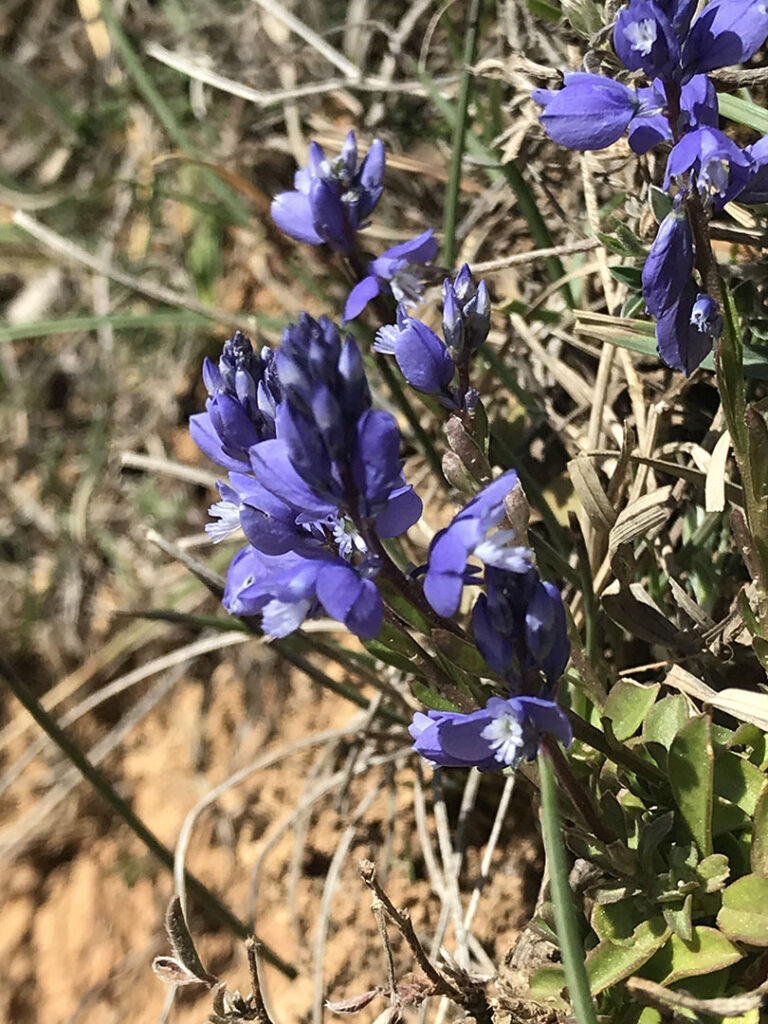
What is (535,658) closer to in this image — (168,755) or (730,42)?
(730,42)

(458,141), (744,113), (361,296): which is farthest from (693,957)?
(458,141)

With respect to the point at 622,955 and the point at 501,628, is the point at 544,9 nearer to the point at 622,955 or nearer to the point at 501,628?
the point at 501,628

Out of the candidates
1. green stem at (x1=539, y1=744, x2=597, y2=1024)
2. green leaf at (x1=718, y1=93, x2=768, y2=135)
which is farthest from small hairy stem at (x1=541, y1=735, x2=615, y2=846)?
green leaf at (x1=718, y1=93, x2=768, y2=135)

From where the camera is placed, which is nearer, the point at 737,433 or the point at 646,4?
the point at 646,4

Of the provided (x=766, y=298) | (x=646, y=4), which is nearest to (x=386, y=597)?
(x=646, y=4)

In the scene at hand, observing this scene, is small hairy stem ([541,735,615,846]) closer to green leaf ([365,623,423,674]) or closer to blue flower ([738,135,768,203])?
green leaf ([365,623,423,674])

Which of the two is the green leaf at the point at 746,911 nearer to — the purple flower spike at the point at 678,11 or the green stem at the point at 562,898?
the green stem at the point at 562,898
